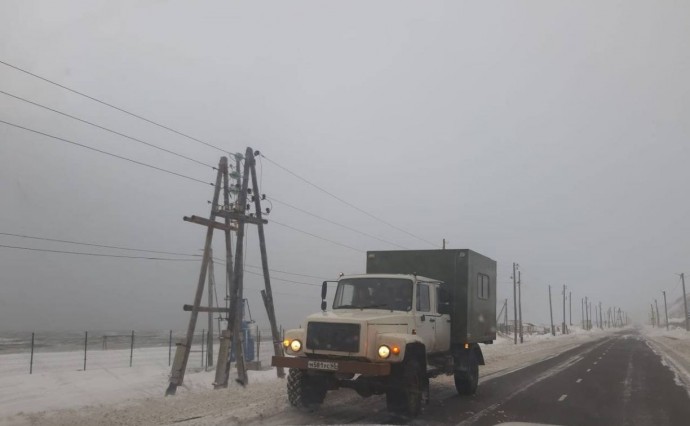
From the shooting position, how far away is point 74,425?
8945 millimetres

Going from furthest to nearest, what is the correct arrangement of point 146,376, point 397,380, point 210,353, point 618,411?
point 210,353
point 146,376
point 618,411
point 397,380

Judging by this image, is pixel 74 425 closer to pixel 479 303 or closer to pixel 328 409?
pixel 328 409

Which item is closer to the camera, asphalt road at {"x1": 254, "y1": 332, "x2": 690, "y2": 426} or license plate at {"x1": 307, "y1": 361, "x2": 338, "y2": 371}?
license plate at {"x1": 307, "y1": 361, "x2": 338, "y2": 371}

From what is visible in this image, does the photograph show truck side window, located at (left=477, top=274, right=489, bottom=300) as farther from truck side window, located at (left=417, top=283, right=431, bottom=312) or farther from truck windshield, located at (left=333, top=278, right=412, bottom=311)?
truck windshield, located at (left=333, top=278, right=412, bottom=311)

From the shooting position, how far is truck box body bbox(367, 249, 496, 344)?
43.1 ft

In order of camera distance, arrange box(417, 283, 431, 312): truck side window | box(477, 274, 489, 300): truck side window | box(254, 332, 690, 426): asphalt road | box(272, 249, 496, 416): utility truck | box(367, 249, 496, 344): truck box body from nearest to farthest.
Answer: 1. box(272, 249, 496, 416): utility truck
2. box(254, 332, 690, 426): asphalt road
3. box(417, 283, 431, 312): truck side window
4. box(367, 249, 496, 344): truck box body
5. box(477, 274, 489, 300): truck side window

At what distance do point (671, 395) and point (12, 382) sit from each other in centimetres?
1692

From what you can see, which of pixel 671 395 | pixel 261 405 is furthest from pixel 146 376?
pixel 671 395

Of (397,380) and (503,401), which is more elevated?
(397,380)

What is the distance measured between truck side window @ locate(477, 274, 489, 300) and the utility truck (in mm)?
25

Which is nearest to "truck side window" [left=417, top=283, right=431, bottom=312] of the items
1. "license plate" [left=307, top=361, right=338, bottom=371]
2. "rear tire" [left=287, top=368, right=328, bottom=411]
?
"license plate" [left=307, top=361, right=338, bottom=371]

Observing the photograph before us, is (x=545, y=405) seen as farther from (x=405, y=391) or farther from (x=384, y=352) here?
(x=384, y=352)

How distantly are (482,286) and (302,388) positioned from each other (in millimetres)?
6041

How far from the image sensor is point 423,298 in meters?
11.5
